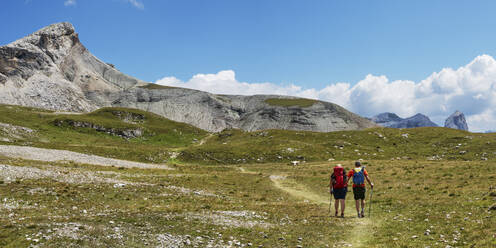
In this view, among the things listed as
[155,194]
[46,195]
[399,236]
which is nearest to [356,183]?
[399,236]

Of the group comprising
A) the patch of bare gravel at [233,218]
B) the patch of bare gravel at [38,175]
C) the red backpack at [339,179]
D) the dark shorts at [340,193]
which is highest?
the red backpack at [339,179]

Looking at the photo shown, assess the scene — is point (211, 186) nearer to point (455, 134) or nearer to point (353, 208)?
point (353, 208)

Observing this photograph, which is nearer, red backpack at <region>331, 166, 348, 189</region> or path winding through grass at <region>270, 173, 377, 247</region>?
path winding through grass at <region>270, 173, 377, 247</region>

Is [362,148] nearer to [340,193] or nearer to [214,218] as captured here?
[340,193]

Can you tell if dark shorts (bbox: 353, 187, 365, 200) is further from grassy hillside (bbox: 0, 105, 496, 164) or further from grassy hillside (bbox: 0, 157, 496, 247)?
grassy hillside (bbox: 0, 105, 496, 164)

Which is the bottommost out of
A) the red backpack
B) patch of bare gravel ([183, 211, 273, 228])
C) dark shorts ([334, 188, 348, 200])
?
patch of bare gravel ([183, 211, 273, 228])

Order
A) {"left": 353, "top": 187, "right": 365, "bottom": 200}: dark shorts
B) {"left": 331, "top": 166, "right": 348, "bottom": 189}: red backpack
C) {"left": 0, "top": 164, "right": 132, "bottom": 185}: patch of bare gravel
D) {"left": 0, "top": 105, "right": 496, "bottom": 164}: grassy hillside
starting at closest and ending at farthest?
1. {"left": 353, "top": 187, "right": 365, "bottom": 200}: dark shorts
2. {"left": 331, "top": 166, "right": 348, "bottom": 189}: red backpack
3. {"left": 0, "top": 164, "right": 132, "bottom": 185}: patch of bare gravel
4. {"left": 0, "top": 105, "right": 496, "bottom": 164}: grassy hillside

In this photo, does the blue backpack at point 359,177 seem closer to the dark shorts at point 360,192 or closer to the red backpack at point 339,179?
the dark shorts at point 360,192

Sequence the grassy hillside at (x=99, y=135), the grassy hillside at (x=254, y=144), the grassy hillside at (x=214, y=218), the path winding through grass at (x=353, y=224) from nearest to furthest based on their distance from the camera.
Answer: the grassy hillside at (x=214, y=218) < the path winding through grass at (x=353, y=224) < the grassy hillside at (x=99, y=135) < the grassy hillside at (x=254, y=144)

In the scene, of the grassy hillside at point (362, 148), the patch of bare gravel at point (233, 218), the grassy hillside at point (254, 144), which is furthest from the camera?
the grassy hillside at point (362, 148)

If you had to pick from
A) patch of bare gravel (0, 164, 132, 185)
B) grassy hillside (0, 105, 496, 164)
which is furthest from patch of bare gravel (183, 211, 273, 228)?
grassy hillside (0, 105, 496, 164)

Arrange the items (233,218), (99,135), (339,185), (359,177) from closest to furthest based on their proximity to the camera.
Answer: (233,218) < (359,177) < (339,185) < (99,135)

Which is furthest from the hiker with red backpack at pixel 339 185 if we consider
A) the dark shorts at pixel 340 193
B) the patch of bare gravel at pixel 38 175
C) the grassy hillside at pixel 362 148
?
the grassy hillside at pixel 362 148

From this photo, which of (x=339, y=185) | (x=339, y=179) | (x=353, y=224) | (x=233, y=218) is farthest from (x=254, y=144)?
(x=353, y=224)
